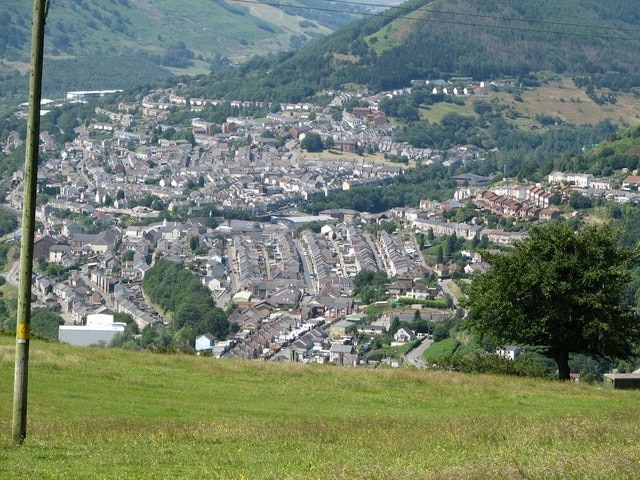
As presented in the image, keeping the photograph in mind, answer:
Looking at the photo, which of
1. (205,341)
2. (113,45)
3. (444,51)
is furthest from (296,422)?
(113,45)

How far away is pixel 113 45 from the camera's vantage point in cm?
17038

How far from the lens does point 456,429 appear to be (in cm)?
1227

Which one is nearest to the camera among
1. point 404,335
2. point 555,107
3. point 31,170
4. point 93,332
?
point 31,170

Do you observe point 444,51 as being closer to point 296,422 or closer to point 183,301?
point 183,301

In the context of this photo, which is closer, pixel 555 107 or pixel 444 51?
pixel 555 107

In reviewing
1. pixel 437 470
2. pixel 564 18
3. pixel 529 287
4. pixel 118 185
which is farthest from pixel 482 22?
pixel 437 470

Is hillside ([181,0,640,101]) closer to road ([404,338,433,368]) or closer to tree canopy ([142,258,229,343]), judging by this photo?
tree canopy ([142,258,229,343])

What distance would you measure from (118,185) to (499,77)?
5552cm

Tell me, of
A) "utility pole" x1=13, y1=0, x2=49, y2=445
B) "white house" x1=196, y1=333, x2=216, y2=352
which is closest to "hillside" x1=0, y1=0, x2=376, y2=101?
"white house" x1=196, y1=333, x2=216, y2=352

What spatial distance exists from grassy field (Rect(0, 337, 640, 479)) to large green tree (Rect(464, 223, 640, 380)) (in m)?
2.24

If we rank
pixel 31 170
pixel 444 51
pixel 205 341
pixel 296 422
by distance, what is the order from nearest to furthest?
1. pixel 31 170
2. pixel 296 422
3. pixel 205 341
4. pixel 444 51

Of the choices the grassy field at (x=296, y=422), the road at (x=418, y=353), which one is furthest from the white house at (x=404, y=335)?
the grassy field at (x=296, y=422)

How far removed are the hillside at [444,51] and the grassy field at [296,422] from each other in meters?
106

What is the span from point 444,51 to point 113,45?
53608 mm
